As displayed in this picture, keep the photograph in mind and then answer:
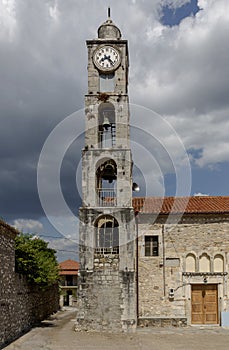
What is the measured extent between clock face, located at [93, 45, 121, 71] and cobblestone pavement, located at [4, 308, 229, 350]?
1353 cm

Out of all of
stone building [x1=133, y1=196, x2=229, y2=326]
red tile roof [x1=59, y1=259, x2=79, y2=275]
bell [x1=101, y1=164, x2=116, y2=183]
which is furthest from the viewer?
red tile roof [x1=59, y1=259, x2=79, y2=275]

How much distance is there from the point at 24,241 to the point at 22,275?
172cm

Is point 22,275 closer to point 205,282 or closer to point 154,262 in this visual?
point 154,262

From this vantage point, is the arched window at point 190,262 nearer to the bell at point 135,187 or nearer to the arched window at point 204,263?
the arched window at point 204,263

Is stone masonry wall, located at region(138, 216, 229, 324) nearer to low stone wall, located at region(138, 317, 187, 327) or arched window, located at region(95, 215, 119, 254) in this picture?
low stone wall, located at region(138, 317, 187, 327)

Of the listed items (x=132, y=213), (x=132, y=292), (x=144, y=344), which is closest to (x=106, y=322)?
(x=132, y=292)

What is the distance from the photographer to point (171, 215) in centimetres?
2398

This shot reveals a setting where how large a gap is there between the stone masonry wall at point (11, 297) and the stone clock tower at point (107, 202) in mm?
2675

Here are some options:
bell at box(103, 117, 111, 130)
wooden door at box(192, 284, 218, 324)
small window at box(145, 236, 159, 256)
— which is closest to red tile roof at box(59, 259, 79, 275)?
small window at box(145, 236, 159, 256)

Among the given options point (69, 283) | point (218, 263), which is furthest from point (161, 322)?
point (69, 283)

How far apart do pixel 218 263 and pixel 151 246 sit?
145 inches

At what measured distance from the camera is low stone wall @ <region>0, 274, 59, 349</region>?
16.4 meters

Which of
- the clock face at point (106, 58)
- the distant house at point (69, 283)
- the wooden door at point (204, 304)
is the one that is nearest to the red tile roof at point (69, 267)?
the distant house at point (69, 283)

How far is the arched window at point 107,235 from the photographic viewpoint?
72.5 ft
